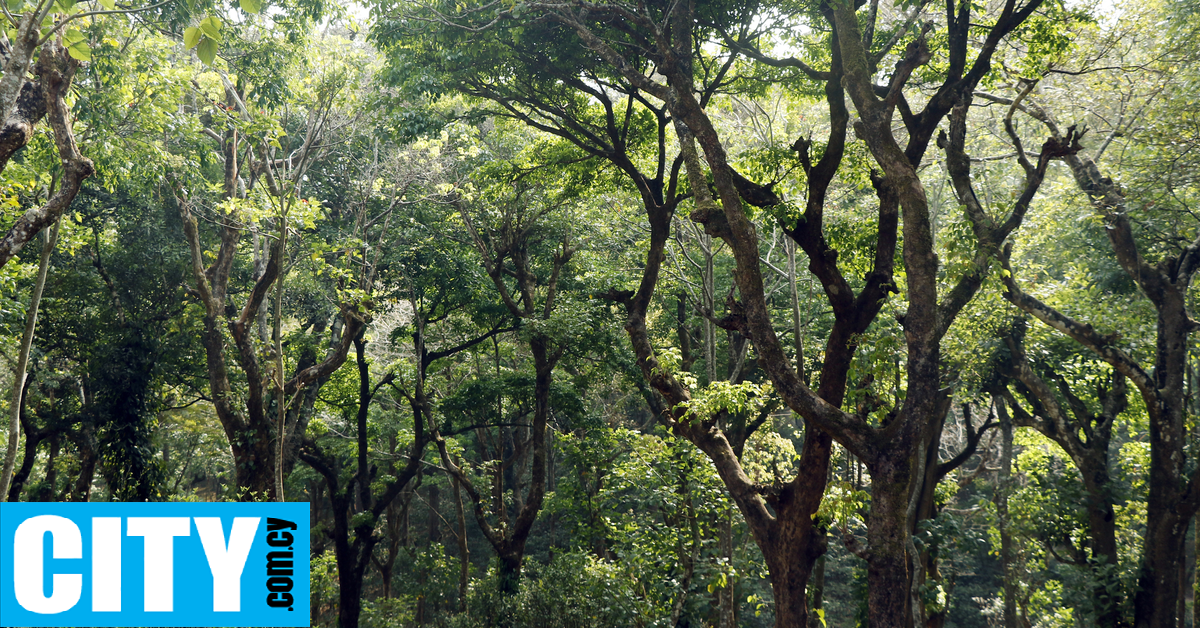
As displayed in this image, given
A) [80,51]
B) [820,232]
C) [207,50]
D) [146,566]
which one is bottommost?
[146,566]

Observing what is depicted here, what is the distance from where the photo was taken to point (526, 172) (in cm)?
941

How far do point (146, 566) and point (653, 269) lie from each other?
555cm

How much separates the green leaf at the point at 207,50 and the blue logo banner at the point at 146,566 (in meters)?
4.57

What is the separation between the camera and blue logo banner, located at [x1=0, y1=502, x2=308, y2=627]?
17.1ft

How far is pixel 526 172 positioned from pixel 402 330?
4.65 m

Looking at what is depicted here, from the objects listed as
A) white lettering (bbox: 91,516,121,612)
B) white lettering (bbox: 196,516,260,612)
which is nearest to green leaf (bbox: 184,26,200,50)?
white lettering (bbox: 196,516,260,612)

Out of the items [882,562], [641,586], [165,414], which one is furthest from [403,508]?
[882,562]

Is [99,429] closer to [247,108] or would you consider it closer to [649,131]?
[247,108]

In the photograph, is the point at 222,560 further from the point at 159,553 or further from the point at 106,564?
the point at 106,564

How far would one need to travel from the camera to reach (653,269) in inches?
320

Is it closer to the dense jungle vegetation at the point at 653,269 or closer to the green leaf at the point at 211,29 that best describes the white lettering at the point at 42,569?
the dense jungle vegetation at the point at 653,269

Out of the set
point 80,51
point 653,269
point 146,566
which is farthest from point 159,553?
point 653,269

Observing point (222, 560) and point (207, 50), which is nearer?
point (207, 50)

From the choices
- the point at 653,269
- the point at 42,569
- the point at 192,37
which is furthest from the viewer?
the point at 653,269
